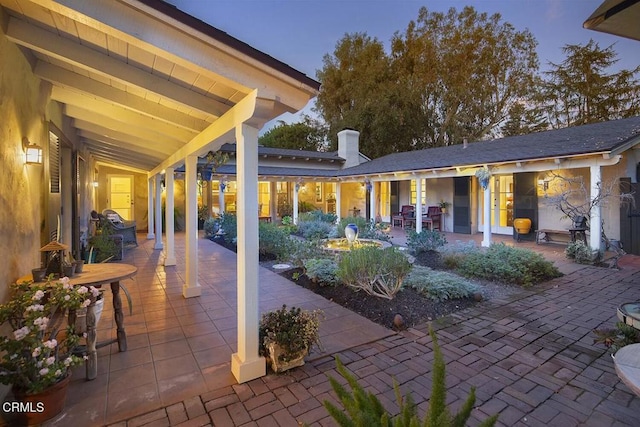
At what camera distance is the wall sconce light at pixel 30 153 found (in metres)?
3.14

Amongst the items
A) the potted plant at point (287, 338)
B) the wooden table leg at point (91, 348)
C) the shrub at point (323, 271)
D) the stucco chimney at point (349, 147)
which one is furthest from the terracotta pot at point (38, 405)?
the stucco chimney at point (349, 147)

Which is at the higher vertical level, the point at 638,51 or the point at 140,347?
the point at 638,51

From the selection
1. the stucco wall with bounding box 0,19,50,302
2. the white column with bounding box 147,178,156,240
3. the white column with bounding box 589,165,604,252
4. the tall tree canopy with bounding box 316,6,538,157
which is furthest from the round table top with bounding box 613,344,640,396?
the tall tree canopy with bounding box 316,6,538,157

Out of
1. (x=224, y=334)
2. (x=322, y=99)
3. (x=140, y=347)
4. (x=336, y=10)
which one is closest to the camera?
(x=140, y=347)

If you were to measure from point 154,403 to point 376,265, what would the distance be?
3305 mm

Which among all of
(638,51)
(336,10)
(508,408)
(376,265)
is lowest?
(508,408)

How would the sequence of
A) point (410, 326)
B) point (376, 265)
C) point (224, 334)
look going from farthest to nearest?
point (376, 265) < point (410, 326) < point (224, 334)

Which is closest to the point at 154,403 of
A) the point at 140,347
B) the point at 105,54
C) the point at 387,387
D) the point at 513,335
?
the point at 140,347

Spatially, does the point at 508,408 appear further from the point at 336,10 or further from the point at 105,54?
the point at 336,10

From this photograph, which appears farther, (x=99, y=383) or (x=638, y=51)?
(x=638, y=51)

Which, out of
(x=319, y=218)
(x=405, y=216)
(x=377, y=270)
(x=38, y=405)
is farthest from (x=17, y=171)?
(x=405, y=216)

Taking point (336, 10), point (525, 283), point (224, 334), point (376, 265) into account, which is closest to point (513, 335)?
point (376, 265)

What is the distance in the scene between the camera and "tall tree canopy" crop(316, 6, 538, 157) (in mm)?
22094

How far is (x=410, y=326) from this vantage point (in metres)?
4.11
